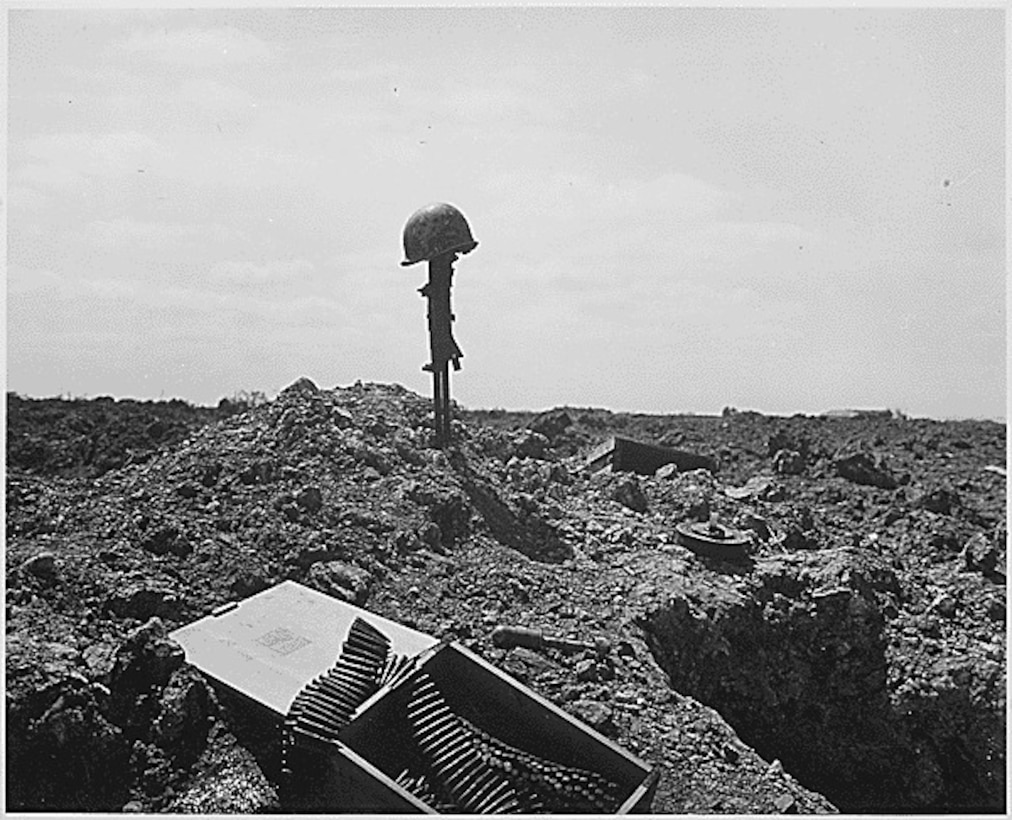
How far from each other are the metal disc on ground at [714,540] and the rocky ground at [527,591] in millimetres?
115

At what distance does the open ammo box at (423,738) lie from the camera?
3.86 m

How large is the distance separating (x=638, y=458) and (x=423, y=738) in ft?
17.5

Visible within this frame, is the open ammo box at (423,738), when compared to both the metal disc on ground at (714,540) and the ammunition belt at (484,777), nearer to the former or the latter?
the ammunition belt at (484,777)

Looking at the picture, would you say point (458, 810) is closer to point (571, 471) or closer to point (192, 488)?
point (192, 488)

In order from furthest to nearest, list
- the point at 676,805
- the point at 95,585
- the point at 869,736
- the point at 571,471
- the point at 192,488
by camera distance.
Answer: the point at 571,471, the point at 192,488, the point at 869,736, the point at 95,585, the point at 676,805

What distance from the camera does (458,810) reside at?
3852mm

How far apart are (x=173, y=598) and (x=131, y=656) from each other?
821 millimetres

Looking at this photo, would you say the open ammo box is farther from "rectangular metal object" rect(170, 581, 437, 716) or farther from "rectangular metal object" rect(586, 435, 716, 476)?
"rectangular metal object" rect(586, 435, 716, 476)

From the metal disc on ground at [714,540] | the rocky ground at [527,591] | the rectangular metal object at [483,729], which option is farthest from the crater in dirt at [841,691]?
the rectangular metal object at [483,729]

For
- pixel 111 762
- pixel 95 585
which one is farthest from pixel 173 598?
pixel 111 762

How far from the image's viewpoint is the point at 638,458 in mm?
9031

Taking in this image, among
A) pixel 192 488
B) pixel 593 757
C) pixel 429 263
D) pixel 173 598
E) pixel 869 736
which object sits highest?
pixel 429 263

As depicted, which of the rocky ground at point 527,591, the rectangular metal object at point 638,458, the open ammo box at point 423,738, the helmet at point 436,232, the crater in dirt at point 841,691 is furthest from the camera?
the rectangular metal object at point 638,458

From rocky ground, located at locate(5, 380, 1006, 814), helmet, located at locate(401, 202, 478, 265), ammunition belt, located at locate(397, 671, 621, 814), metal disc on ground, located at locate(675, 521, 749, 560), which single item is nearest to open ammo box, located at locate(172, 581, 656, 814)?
ammunition belt, located at locate(397, 671, 621, 814)
